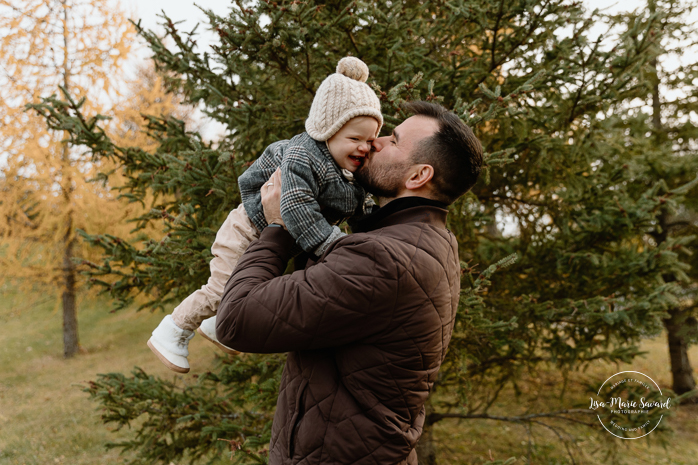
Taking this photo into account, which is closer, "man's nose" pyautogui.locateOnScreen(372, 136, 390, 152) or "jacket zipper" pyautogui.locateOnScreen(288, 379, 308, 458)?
"jacket zipper" pyautogui.locateOnScreen(288, 379, 308, 458)

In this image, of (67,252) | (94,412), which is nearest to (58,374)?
(67,252)

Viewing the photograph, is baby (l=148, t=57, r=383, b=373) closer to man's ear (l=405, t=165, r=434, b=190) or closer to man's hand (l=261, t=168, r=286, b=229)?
man's hand (l=261, t=168, r=286, b=229)

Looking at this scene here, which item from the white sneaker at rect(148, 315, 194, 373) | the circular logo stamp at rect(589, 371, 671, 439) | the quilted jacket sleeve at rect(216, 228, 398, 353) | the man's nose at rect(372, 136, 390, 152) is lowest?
the circular logo stamp at rect(589, 371, 671, 439)

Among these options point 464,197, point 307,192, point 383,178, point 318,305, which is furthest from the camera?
point 464,197

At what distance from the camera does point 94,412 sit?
7492mm

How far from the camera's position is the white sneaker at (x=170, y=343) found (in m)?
1.99

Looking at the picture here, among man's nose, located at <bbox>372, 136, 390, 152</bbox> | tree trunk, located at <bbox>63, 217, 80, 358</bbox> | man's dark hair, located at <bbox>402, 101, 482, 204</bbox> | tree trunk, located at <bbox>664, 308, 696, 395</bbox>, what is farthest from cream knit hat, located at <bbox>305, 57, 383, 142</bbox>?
tree trunk, located at <bbox>63, 217, 80, 358</bbox>

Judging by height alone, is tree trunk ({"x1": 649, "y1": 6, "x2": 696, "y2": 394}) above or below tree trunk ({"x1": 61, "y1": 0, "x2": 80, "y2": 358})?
below

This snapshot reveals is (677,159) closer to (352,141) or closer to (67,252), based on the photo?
(352,141)

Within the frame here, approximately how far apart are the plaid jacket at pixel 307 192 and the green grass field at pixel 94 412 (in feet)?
6.53

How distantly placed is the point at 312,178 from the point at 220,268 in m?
0.60

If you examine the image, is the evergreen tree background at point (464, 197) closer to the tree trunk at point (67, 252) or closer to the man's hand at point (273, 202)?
the man's hand at point (273, 202)

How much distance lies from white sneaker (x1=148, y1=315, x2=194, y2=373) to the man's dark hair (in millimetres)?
1349

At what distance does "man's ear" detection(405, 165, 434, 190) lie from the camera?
1.74 meters
